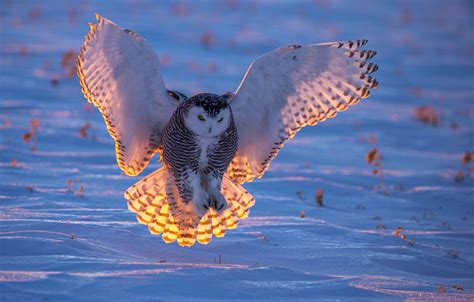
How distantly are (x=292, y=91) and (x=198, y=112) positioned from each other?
0.95m

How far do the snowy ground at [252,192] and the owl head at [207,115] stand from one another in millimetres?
925

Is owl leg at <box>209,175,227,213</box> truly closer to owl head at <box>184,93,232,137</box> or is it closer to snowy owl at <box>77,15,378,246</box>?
snowy owl at <box>77,15,378,246</box>

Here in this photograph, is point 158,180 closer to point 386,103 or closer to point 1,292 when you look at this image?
point 1,292

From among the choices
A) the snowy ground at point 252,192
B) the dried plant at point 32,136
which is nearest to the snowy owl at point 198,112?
the snowy ground at point 252,192

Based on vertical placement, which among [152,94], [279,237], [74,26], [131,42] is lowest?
[74,26]

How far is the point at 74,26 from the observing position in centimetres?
1627

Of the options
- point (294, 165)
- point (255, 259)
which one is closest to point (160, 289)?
point (255, 259)

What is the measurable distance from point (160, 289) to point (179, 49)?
11232 millimetres

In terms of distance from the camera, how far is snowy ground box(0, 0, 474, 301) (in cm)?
472

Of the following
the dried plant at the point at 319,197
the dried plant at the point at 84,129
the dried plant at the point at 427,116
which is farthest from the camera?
the dried plant at the point at 427,116

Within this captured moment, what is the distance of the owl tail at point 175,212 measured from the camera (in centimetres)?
564

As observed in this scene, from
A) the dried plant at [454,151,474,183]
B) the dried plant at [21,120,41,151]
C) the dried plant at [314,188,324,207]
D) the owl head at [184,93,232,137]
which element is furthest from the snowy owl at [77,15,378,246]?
the dried plant at [454,151,474,183]

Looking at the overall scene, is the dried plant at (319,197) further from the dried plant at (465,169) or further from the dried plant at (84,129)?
the dried plant at (84,129)

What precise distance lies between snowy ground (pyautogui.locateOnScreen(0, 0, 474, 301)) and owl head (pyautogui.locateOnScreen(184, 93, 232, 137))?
0.92 m
